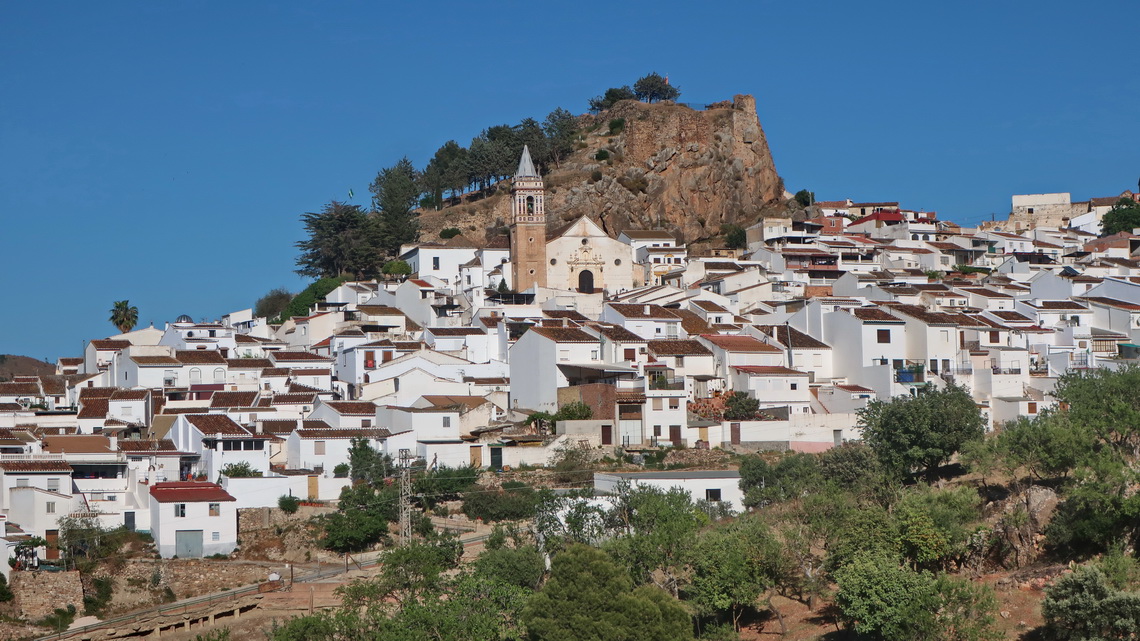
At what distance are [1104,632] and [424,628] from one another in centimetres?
1392

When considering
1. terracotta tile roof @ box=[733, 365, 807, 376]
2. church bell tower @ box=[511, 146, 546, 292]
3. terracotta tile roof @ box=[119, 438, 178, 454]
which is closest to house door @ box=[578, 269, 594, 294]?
church bell tower @ box=[511, 146, 546, 292]

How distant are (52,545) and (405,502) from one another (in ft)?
34.0

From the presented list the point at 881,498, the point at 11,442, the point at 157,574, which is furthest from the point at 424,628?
the point at 11,442

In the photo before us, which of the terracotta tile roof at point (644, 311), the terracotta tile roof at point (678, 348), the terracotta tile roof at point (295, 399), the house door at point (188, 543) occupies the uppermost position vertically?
the terracotta tile roof at point (644, 311)

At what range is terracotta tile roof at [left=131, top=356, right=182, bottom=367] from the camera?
55906 millimetres

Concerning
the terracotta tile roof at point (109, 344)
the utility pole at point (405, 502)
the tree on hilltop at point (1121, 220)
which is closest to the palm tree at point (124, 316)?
the terracotta tile roof at point (109, 344)

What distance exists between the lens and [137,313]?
74.9 metres

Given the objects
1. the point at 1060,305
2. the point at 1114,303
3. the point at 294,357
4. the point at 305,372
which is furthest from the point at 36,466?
the point at 1114,303

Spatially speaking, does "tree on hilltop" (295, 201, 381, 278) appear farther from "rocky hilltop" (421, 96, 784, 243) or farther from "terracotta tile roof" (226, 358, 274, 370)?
"terracotta tile roof" (226, 358, 274, 370)

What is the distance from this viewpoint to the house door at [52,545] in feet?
131

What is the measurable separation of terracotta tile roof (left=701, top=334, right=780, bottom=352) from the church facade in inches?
841

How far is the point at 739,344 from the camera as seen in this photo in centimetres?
5450

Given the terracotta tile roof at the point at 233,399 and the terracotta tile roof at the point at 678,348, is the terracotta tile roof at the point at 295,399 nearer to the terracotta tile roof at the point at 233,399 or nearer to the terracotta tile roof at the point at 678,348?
the terracotta tile roof at the point at 233,399

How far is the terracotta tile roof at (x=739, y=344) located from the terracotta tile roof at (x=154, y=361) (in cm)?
2172
